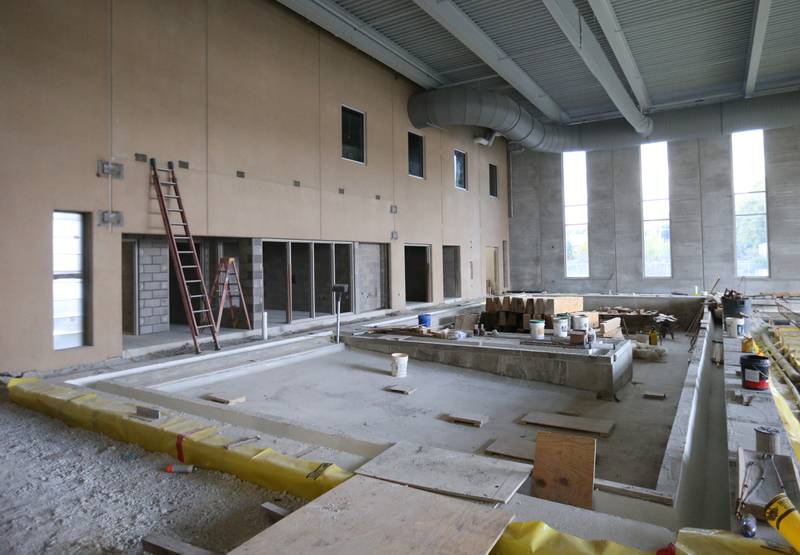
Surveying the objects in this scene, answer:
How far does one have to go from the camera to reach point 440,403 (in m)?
5.68

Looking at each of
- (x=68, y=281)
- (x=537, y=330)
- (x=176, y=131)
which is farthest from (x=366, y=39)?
(x=68, y=281)

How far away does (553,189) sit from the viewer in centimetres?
1800

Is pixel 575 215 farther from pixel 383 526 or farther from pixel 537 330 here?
pixel 383 526

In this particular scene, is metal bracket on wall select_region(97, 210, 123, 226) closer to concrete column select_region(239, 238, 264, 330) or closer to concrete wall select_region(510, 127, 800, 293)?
concrete column select_region(239, 238, 264, 330)

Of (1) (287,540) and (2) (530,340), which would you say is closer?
(1) (287,540)

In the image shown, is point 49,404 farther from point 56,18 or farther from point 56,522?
point 56,18

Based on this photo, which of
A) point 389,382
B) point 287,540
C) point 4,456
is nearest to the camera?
point 287,540

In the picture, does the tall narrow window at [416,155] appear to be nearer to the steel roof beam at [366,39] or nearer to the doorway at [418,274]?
the steel roof beam at [366,39]

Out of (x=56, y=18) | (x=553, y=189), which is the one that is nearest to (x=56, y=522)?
(x=56, y=18)

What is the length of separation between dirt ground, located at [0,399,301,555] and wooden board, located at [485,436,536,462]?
6.67 ft

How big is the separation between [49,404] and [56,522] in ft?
7.14

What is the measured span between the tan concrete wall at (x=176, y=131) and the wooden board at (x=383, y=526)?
538 centimetres

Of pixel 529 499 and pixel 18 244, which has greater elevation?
pixel 18 244

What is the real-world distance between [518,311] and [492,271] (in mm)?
7484
